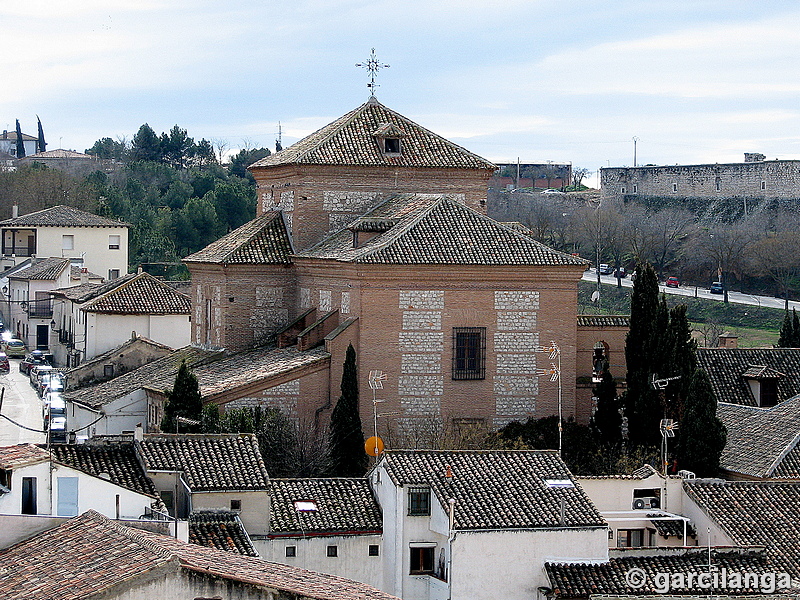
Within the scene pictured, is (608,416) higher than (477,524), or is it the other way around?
(608,416)

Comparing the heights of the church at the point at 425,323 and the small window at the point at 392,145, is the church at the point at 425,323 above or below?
below

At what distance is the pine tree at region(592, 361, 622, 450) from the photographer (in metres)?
31.1

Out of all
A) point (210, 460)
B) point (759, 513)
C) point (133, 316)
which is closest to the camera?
point (210, 460)

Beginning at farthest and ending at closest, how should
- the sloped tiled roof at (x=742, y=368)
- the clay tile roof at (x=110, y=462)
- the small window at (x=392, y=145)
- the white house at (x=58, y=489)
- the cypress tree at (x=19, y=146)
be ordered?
the cypress tree at (x=19, y=146), the sloped tiled roof at (x=742, y=368), the small window at (x=392, y=145), the clay tile roof at (x=110, y=462), the white house at (x=58, y=489)

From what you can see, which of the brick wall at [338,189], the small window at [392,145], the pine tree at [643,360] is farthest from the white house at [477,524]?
the small window at [392,145]

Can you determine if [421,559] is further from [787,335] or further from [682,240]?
[682,240]

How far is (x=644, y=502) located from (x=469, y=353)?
704cm

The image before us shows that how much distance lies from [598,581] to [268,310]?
48.6ft

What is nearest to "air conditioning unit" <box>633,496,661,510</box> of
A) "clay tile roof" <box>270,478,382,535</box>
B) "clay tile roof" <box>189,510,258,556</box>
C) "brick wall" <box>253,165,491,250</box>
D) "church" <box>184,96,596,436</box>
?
"clay tile roof" <box>270,478,382,535</box>

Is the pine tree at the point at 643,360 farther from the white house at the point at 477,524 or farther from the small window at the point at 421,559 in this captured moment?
the small window at the point at 421,559

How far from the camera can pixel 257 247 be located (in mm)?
34906

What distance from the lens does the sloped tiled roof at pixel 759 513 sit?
2328 cm

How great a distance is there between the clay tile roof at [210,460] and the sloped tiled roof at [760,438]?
10896 millimetres

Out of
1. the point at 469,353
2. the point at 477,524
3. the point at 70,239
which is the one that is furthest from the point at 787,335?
the point at 70,239
